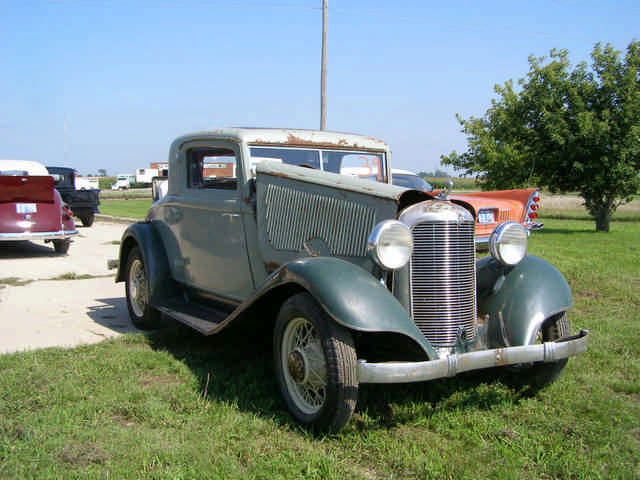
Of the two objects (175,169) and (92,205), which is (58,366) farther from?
(92,205)

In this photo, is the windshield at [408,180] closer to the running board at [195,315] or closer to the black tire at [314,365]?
the running board at [195,315]

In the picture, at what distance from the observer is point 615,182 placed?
47.4 feet

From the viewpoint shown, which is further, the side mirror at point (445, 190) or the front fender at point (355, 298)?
the side mirror at point (445, 190)

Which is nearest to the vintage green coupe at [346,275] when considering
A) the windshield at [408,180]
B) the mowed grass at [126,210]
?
the windshield at [408,180]

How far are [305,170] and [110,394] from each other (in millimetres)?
1909

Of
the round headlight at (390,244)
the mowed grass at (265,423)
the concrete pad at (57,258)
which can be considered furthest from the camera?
the concrete pad at (57,258)

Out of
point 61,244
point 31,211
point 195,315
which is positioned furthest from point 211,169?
point 61,244

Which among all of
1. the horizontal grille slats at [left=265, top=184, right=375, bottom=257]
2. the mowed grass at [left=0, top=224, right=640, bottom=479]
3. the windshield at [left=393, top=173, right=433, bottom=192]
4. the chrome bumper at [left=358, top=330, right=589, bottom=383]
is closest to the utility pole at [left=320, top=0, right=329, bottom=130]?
the windshield at [left=393, top=173, right=433, bottom=192]

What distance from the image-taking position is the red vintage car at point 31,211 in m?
9.64

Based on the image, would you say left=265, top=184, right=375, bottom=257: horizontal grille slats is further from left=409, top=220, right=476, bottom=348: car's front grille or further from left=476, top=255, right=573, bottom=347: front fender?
left=476, top=255, right=573, bottom=347: front fender

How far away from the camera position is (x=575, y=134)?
14.6m

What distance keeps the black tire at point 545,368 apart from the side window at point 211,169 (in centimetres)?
242

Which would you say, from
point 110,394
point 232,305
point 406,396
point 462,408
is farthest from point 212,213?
point 462,408

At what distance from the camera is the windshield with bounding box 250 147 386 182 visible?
4.18 meters
